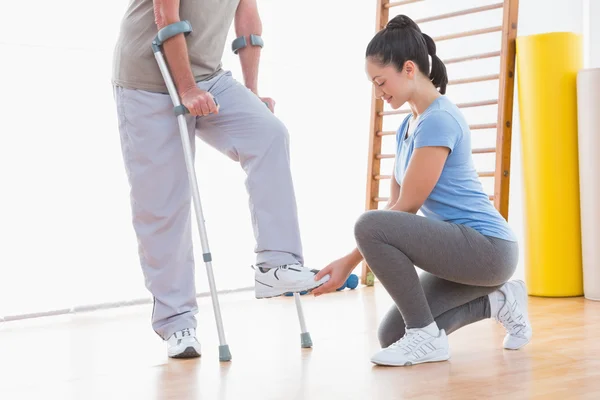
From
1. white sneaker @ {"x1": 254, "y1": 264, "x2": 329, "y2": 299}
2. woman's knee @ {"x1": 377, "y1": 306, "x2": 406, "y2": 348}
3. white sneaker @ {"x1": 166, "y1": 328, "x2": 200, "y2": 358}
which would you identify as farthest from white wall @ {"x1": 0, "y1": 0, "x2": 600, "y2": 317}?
woman's knee @ {"x1": 377, "y1": 306, "x2": 406, "y2": 348}

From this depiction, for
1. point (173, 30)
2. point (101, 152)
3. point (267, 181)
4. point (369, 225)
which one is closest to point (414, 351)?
point (369, 225)

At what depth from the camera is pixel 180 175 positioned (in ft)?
8.38

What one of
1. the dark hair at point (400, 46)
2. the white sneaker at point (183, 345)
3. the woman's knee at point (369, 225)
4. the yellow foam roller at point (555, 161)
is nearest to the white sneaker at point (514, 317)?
the woman's knee at point (369, 225)

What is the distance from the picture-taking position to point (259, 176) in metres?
2.37

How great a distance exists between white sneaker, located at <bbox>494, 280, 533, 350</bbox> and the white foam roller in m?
1.26

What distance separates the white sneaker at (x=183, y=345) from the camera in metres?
2.48

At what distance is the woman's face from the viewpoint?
2309mm

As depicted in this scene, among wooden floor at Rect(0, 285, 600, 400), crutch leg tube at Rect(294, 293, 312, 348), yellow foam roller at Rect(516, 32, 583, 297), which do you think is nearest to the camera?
wooden floor at Rect(0, 285, 600, 400)

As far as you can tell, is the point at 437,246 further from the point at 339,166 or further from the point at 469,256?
the point at 339,166

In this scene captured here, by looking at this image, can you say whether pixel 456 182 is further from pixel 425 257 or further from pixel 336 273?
pixel 336 273

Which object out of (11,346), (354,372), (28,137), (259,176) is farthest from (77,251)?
(354,372)

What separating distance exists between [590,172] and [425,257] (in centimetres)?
164

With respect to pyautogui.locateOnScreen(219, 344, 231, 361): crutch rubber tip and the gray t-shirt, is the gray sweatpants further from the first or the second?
pyautogui.locateOnScreen(219, 344, 231, 361): crutch rubber tip

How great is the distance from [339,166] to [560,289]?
1.47m
